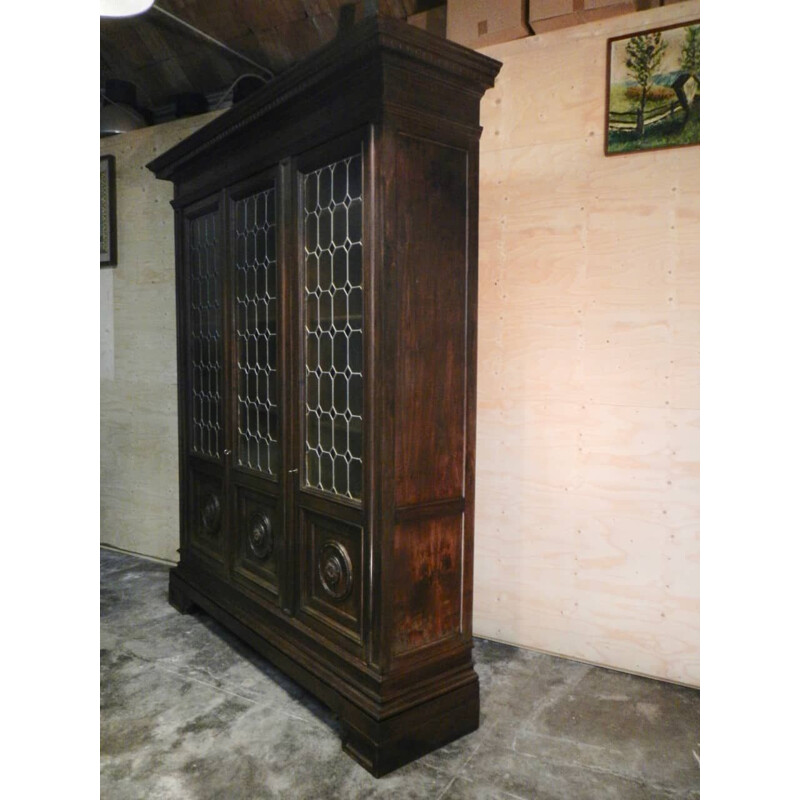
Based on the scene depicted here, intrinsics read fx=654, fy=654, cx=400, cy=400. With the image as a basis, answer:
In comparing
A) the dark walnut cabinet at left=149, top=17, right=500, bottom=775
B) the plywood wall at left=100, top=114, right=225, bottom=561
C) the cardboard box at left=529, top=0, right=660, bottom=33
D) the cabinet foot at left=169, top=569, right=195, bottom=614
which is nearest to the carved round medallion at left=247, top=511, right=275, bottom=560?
the dark walnut cabinet at left=149, top=17, right=500, bottom=775

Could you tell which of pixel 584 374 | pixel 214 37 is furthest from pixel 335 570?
pixel 214 37

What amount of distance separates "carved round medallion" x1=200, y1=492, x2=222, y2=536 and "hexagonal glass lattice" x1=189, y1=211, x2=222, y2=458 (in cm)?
22

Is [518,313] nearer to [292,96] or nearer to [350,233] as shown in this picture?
[350,233]

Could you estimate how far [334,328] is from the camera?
2.29 m

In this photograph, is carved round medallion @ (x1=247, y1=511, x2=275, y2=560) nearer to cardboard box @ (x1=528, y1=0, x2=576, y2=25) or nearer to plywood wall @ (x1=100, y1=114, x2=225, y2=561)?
plywood wall @ (x1=100, y1=114, x2=225, y2=561)

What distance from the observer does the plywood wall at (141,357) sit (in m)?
4.00

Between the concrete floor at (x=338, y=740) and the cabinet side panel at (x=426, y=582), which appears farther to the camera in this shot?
the cabinet side panel at (x=426, y=582)

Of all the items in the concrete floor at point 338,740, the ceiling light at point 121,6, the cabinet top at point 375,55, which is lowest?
the concrete floor at point 338,740

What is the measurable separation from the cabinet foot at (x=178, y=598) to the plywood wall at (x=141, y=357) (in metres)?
0.65

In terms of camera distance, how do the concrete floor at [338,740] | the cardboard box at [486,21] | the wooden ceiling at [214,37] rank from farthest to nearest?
the wooden ceiling at [214,37], the cardboard box at [486,21], the concrete floor at [338,740]

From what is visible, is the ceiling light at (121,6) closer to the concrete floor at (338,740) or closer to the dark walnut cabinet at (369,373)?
the dark walnut cabinet at (369,373)

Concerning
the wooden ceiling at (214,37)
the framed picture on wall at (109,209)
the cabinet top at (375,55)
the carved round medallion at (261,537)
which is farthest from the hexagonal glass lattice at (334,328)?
the framed picture on wall at (109,209)

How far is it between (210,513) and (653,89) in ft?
8.78
